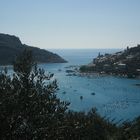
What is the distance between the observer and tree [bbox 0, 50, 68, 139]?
14.2 metres

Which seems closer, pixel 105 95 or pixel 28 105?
pixel 28 105

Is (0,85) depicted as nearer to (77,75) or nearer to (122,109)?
(122,109)

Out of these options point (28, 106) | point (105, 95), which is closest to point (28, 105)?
point (28, 106)

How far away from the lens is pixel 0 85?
15.6m

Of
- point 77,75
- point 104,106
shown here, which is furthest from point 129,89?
point 77,75

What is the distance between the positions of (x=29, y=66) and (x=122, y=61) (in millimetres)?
172918

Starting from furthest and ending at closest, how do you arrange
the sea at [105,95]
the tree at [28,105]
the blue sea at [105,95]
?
the blue sea at [105,95] → the sea at [105,95] → the tree at [28,105]

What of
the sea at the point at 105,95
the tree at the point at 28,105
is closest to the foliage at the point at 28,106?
the tree at the point at 28,105

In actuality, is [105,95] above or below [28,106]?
below

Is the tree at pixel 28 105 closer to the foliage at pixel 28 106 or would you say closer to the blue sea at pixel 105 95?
the foliage at pixel 28 106

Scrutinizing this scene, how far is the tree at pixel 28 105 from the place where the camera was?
14.2 meters

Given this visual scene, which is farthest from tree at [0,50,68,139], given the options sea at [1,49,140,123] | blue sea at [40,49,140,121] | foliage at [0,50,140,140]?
blue sea at [40,49,140,121]

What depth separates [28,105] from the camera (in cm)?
1492

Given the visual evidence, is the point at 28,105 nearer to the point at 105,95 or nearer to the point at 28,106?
the point at 28,106
